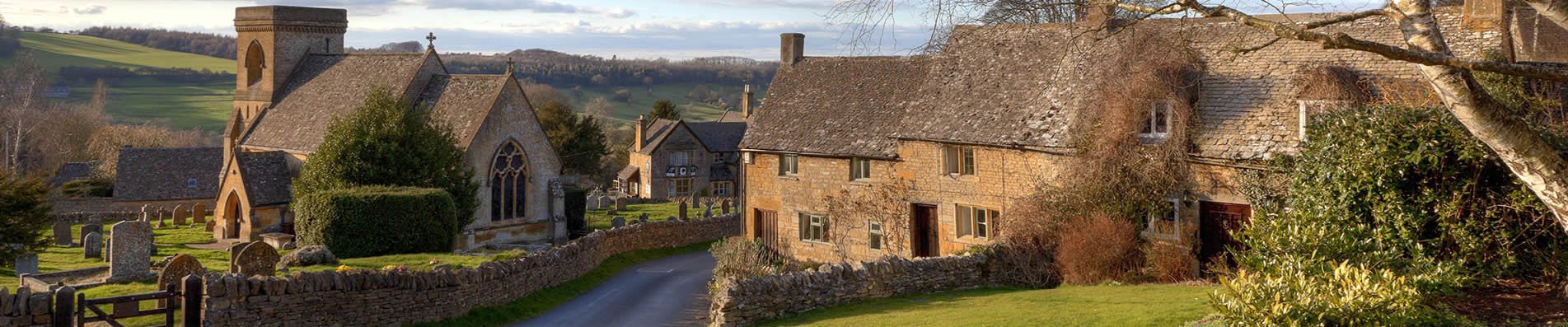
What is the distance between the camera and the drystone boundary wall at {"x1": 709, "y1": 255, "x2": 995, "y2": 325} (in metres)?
21.3

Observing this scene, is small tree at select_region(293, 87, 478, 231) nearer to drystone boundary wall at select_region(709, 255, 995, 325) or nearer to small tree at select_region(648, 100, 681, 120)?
drystone boundary wall at select_region(709, 255, 995, 325)

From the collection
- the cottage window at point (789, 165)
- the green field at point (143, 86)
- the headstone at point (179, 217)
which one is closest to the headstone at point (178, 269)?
the cottage window at point (789, 165)

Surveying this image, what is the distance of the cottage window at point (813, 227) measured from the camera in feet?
111

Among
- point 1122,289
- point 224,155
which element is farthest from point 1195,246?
point 224,155

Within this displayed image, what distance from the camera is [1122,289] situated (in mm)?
21688

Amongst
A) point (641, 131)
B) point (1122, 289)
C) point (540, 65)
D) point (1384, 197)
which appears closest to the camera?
point (1384, 197)

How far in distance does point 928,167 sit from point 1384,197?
1415cm

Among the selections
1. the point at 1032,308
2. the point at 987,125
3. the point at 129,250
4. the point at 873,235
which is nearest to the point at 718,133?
the point at 873,235

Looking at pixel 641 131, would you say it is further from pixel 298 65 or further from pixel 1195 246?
pixel 1195 246

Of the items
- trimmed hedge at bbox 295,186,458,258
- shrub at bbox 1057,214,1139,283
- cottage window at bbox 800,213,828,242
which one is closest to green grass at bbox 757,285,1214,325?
shrub at bbox 1057,214,1139,283

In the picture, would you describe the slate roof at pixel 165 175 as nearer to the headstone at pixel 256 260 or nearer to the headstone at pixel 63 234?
the headstone at pixel 63 234

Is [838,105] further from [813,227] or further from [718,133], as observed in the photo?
[718,133]

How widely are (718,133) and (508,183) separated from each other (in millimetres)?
43495

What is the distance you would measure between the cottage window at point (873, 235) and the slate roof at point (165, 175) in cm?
3902
